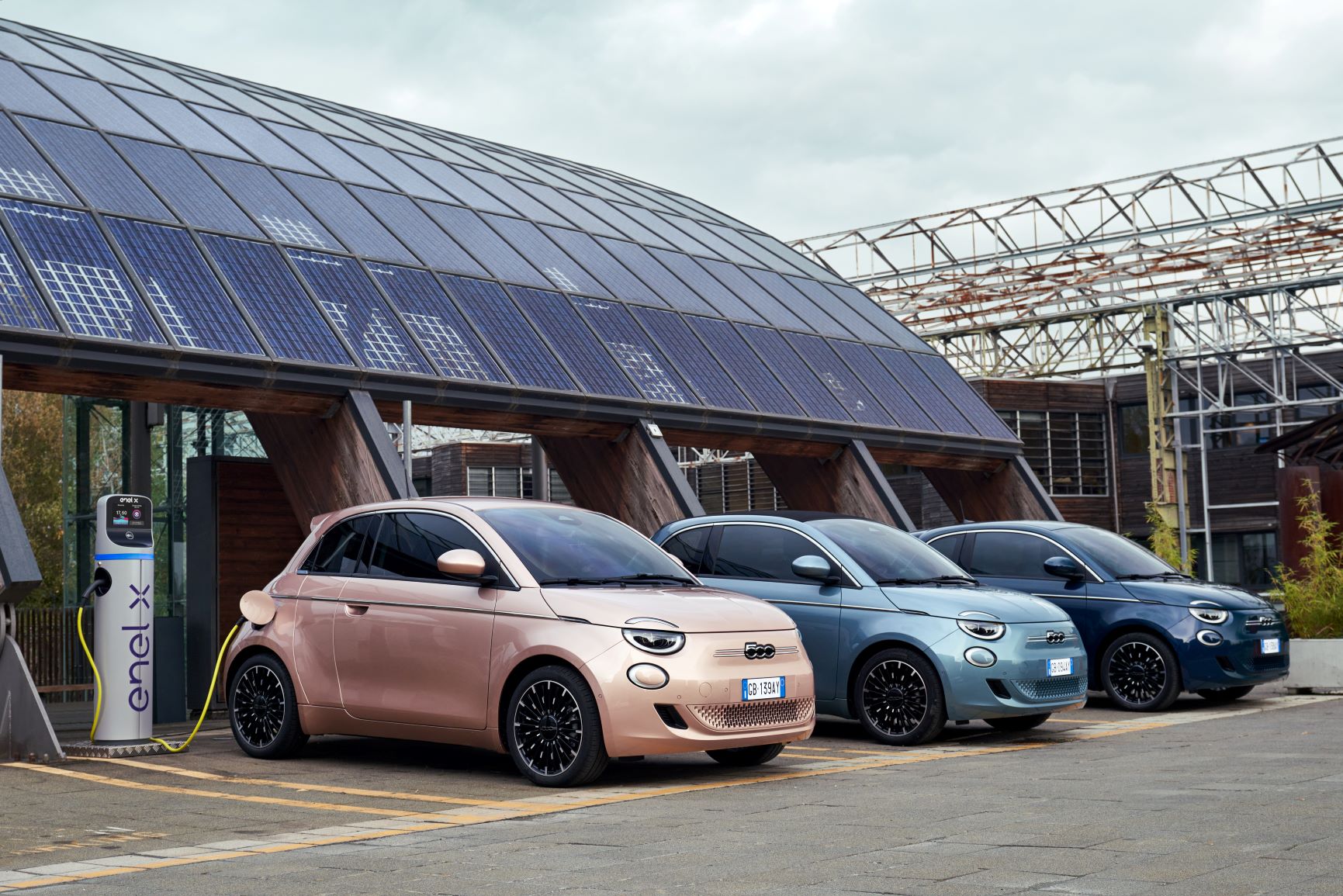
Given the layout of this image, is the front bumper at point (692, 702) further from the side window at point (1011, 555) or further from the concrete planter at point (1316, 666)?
the concrete planter at point (1316, 666)

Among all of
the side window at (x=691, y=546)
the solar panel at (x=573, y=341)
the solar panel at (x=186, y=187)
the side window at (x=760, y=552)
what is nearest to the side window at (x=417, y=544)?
the side window at (x=691, y=546)

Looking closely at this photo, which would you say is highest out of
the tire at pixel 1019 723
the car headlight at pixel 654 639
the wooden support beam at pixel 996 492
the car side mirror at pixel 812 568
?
the wooden support beam at pixel 996 492

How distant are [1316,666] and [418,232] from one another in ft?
36.4

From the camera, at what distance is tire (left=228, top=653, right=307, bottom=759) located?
1044cm

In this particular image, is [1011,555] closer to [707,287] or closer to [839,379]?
[839,379]

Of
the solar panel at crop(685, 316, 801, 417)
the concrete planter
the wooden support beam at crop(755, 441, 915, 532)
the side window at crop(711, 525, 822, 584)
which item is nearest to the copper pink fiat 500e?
the side window at crop(711, 525, 822, 584)

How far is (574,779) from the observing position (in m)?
8.84

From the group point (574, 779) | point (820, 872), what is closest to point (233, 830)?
point (574, 779)

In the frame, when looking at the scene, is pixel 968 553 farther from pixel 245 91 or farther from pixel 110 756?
pixel 245 91

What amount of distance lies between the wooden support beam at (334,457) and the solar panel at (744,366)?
585 cm

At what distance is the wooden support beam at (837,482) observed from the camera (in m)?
19.3

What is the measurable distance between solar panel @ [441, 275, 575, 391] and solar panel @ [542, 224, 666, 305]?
2.37m

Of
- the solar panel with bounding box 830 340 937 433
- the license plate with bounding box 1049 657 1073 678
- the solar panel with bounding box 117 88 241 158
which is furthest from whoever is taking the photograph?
the solar panel with bounding box 830 340 937 433

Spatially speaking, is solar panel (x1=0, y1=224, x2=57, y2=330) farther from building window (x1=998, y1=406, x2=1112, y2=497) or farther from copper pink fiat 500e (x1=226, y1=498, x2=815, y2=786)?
building window (x1=998, y1=406, x2=1112, y2=497)
